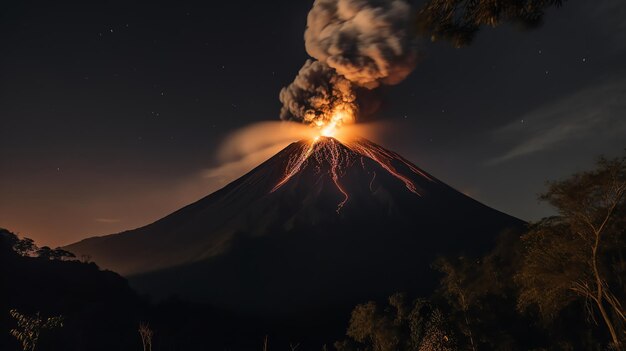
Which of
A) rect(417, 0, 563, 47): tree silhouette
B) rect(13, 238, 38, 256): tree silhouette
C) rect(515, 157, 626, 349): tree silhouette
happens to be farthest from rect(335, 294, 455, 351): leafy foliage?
rect(13, 238, 38, 256): tree silhouette

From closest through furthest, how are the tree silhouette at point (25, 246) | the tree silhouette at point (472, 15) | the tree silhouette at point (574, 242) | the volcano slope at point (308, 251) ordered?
the tree silhouette at point (472, 15)
the tree silhouette at point (574, 242)
the tree silhouette at point (25, 246)
the volcano slope at point (308, 251)

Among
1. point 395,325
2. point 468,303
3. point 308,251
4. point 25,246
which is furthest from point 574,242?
point 308,251

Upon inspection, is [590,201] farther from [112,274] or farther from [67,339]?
[112,274]

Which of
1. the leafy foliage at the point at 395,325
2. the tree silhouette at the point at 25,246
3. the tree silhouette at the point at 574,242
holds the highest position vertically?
the tree silhouette at the point at 25,246

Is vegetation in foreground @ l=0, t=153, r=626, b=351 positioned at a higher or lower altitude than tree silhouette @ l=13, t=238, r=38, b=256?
lower

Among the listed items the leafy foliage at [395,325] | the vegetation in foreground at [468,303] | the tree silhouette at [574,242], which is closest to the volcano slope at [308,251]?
the vegetation in foreground at [468,303]

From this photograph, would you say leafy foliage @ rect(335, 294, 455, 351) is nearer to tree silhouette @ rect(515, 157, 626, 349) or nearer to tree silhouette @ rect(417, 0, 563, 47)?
tree silhouette @ rect(515, 157, 626, 349)

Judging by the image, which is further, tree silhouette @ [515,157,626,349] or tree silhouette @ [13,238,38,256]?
tree silhouette @ [13,238,38,256]

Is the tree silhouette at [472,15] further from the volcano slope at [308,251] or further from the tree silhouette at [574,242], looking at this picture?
the volcano slope at [308,251]

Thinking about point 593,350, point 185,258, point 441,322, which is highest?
point 185,258

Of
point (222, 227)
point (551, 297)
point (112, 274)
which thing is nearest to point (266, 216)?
point (222, 227)

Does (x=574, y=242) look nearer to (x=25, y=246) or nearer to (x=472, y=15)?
(x=472, y=15)
